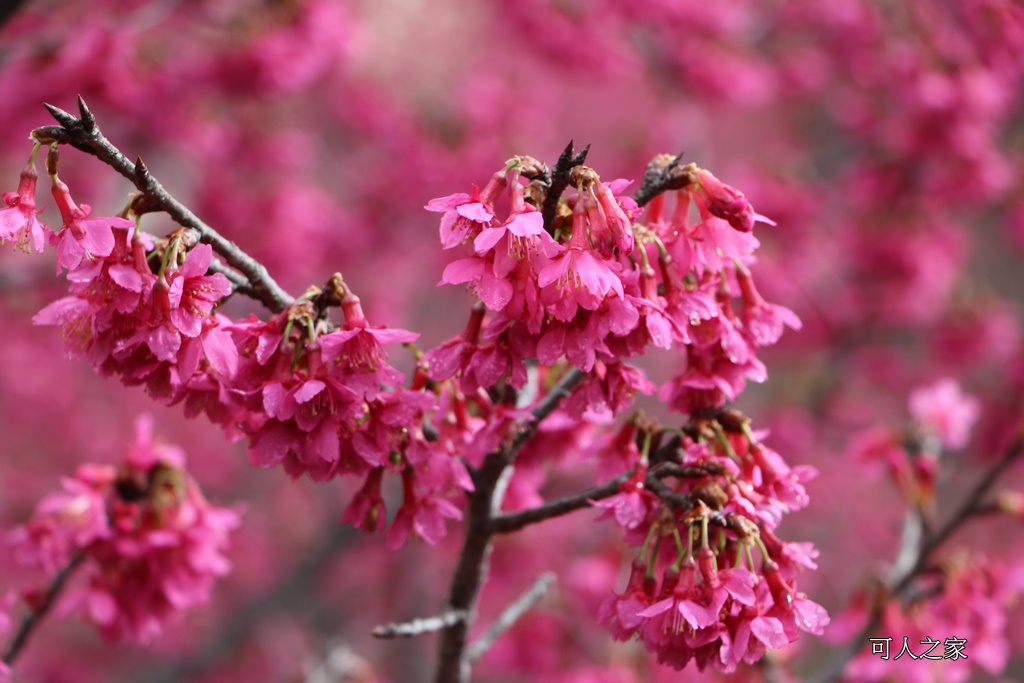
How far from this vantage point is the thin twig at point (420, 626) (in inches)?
54.8

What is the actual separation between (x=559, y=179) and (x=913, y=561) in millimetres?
1557

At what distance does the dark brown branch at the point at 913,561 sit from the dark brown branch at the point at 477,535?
3.17 ft

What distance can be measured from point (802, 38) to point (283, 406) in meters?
5.84

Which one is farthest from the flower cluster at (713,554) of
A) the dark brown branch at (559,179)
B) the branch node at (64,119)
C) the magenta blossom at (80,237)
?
the branch node at (64,119)

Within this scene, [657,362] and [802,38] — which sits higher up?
[802,38]

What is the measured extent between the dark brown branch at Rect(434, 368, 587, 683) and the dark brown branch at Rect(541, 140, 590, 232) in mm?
271

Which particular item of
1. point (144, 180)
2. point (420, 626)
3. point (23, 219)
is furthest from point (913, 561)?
point (23, 219)

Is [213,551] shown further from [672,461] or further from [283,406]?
[672,461]

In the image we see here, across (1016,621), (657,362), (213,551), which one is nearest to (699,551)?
(213,551)

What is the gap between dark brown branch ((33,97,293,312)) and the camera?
1119 millimetres

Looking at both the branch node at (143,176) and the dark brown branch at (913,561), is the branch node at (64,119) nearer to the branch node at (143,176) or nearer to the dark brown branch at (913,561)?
the branch node at (143,176)

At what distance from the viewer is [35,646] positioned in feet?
17.4

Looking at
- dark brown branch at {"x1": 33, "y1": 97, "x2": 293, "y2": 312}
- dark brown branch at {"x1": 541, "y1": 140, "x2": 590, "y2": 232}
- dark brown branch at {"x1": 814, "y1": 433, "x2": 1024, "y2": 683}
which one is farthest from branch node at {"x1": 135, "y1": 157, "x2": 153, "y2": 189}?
dark brown branch at {"x1": 814, "y1": 433, "x2": 1024, "y2": 683}

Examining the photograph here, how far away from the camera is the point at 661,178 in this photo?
1.31 metres
